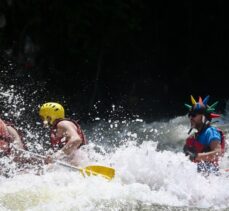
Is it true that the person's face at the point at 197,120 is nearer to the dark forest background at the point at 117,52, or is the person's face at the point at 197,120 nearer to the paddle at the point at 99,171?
the paddle at the point at 99,171

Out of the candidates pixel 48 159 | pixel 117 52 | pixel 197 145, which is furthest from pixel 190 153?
pixel 117 52

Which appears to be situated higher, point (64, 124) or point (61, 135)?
point (64, 124)

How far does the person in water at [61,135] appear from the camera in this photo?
246 inches

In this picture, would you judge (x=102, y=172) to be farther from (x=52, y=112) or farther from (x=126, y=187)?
(x=52, y=112)

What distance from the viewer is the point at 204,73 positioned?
14836 millimetres

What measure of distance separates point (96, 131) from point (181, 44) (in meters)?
4.29

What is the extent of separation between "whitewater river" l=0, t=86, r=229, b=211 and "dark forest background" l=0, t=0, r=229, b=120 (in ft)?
21.8

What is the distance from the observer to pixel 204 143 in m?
6.47

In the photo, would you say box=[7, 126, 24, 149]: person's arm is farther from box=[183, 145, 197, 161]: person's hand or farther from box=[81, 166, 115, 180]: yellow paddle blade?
box=[183, 145, 197, 161]: person's hand

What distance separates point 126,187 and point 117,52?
8787 millimetres

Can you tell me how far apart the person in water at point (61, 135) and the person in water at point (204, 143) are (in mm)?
1365

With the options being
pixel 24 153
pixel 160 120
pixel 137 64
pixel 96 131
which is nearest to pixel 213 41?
pixel 137 64

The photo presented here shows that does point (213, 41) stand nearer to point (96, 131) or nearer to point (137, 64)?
point (137, 64)

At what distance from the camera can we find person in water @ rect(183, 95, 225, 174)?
20.4 ft
